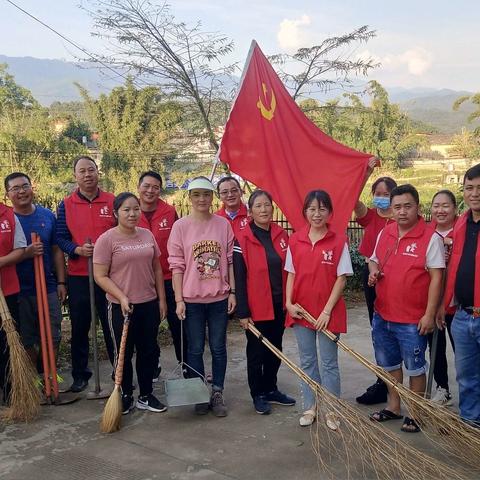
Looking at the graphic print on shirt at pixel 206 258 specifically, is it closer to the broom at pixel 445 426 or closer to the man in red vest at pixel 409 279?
the man in red vest at pixel 409 279

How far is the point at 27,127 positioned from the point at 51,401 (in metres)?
25.1

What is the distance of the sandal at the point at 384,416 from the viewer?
3.77 m

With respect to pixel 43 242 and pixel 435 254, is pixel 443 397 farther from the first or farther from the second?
pixel 43 242

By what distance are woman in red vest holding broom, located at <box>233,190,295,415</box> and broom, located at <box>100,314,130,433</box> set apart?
2.83 feet

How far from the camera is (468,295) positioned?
3.24m

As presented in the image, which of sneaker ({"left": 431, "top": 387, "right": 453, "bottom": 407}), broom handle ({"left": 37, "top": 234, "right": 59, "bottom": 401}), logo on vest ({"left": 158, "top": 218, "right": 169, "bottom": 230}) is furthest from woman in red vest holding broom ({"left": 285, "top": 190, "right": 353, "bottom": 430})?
broom handle ({"left": 37, "top": 234, "right": 59, "bottom": 401})

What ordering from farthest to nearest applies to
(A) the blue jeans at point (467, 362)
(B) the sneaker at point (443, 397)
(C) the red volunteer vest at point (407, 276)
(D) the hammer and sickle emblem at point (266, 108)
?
(D) the hammer and sickle emblem at point (266, 108) < (B) the sneaker at point (443, 397) < (C) the red volunteer vest at point (407, 276) < (A) the blue jeans at point (467, 362)

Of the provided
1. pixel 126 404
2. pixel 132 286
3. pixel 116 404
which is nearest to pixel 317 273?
pixel 132 286

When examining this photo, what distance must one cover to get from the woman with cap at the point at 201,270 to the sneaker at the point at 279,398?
0.43m

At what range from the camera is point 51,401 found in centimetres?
420

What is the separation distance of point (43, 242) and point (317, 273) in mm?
2286

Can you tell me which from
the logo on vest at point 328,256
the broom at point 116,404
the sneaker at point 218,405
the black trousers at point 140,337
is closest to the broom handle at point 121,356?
the broom at point 116,404

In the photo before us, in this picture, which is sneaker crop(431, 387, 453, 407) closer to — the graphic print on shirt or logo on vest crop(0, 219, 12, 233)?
the graphic print on shirt

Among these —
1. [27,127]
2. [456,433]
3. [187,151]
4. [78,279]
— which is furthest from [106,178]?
[456,433]
